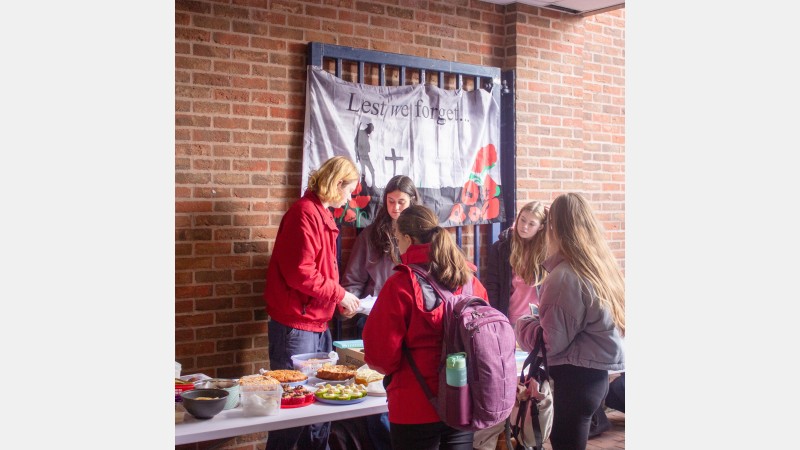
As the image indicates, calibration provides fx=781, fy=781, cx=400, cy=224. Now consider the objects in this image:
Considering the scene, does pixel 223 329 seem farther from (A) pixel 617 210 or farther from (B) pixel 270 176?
(A) pixel 617 210

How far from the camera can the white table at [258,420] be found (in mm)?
2912

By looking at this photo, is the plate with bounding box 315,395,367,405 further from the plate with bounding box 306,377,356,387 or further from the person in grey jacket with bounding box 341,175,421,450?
the person in grey jacket with bounding box 341,175,421,450

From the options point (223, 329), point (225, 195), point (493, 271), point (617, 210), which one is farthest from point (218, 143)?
point (617, 210)

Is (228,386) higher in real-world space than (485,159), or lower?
lower

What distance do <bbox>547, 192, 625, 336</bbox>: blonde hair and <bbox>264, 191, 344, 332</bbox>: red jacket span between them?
1.28 m

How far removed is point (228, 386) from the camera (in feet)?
10.6

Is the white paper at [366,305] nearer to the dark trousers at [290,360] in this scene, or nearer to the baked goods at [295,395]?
the dark trousers at [290,360]

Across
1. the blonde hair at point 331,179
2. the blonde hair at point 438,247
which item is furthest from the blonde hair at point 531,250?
the blonde hair at point 438,247

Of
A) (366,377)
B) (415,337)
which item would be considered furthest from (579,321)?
(366,377)

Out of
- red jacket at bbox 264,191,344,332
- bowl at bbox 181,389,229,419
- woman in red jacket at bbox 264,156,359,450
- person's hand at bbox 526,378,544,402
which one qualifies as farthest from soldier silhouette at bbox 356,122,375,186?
bowl at bbox 181,389,229,419

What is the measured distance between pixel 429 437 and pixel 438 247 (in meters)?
0.70

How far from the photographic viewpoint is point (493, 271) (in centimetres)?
503

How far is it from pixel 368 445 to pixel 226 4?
8.63 feet

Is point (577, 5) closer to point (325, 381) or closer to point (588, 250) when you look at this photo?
point (588, 250)
